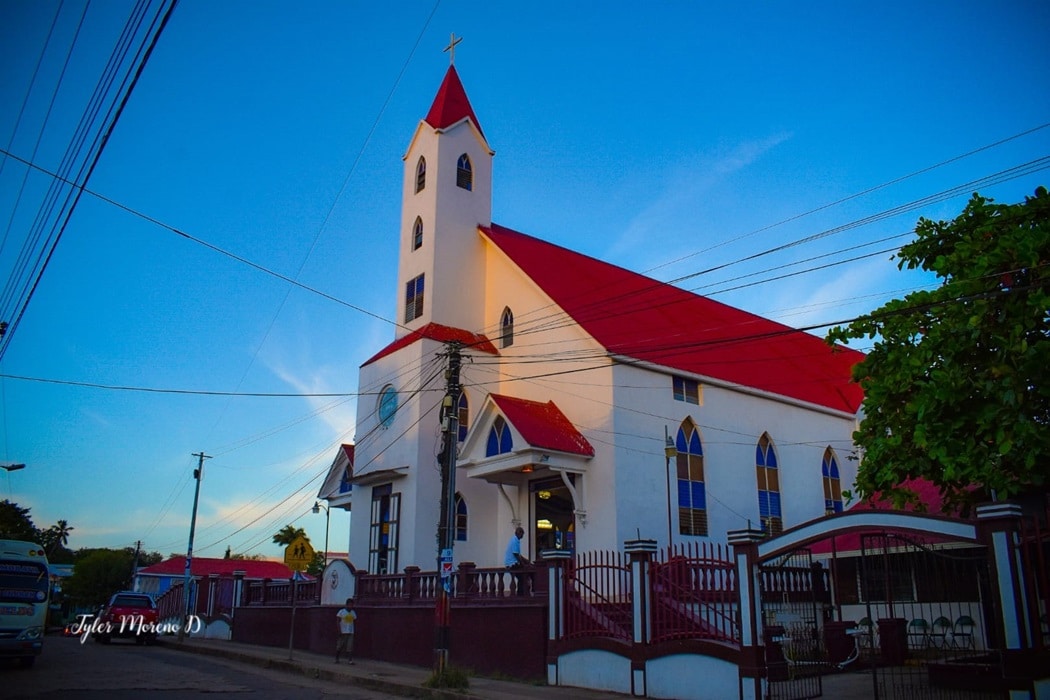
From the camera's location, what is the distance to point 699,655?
13.1 m

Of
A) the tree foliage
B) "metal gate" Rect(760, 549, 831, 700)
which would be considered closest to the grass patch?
"metal gate" Rect(760, 549, 831, 700)

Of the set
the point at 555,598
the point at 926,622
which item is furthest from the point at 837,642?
the point at 555,598

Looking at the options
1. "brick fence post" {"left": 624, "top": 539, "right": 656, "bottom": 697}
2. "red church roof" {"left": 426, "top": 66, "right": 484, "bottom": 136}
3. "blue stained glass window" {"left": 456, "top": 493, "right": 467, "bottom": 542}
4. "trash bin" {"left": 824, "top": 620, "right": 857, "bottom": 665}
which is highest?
"red church roof" {"left": 426, "top": 66, "right": 484, "bottom": 136}

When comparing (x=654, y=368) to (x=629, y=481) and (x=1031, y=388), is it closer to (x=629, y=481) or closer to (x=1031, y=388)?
(x=629, y=481)

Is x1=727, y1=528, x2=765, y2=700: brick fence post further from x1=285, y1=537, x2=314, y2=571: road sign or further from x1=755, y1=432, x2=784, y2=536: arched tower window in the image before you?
x1=755, y1=432, x2=784, y2=536: arched tower window

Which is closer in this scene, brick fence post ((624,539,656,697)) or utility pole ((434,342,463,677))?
brick fence post ((624,539,656,697))

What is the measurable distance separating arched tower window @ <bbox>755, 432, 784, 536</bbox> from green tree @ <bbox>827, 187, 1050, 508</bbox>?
1134 centimetres

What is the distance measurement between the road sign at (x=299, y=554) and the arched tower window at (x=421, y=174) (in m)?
12.7

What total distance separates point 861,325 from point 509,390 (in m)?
12.2

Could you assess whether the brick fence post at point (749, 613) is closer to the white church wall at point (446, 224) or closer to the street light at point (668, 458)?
the street light at point (668, 458)

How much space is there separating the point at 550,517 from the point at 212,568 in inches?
2421

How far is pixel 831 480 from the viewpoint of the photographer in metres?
29.5

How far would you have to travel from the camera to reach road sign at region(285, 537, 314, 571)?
20.4m

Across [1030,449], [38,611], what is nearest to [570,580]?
[1030,449]
